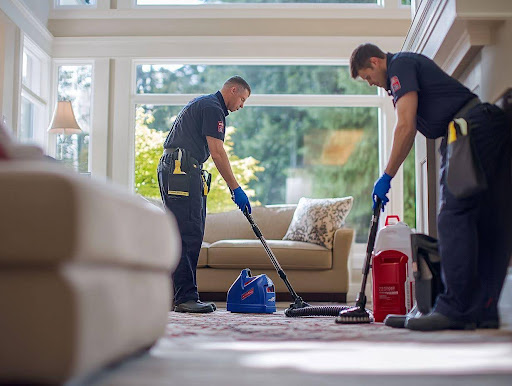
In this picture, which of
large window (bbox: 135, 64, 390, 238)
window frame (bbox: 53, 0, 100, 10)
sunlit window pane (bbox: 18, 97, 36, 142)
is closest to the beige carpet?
sunlit window pane (bbox: 18, 97, 36, 142)

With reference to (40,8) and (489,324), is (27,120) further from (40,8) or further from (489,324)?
(489,324)

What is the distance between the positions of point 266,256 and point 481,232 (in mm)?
2885

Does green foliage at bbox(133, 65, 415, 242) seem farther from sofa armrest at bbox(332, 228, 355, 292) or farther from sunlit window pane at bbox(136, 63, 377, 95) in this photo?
sofa armrest at bbox(332, 228, 355, 292)

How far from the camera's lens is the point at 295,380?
148cm

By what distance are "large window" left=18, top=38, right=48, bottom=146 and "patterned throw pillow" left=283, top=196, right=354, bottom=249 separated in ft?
8.83

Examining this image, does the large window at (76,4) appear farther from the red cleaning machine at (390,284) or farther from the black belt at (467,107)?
the black belt at (467,107)

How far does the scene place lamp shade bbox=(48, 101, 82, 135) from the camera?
6.92 metres

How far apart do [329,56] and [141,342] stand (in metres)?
5.99

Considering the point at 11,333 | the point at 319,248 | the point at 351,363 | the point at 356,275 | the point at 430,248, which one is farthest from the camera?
the point at 356,275

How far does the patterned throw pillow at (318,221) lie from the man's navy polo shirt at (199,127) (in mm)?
1730

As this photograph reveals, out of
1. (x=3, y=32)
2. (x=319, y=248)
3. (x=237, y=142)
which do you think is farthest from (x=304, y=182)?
(x=3, y=32)

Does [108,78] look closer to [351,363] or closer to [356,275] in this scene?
[356,275]

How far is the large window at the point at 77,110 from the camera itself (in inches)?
294

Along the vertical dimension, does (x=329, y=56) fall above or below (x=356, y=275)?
above
